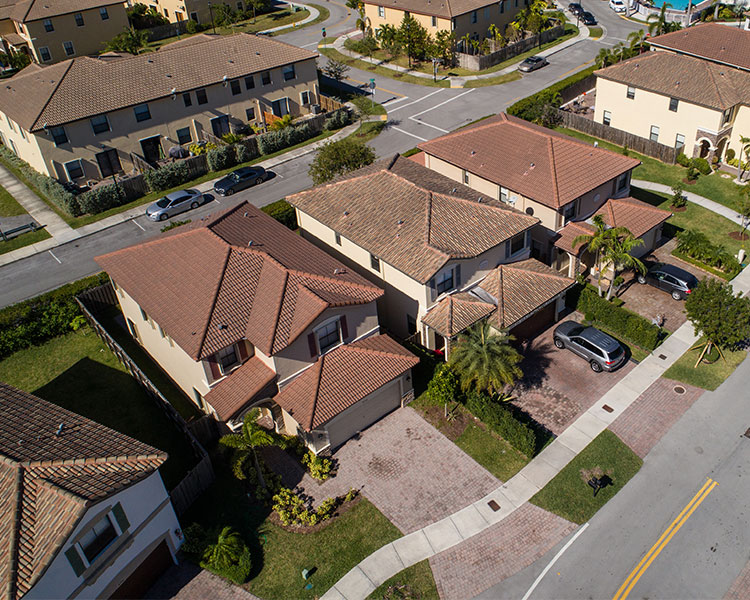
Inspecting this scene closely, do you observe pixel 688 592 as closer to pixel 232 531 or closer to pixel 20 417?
pixel 232 531

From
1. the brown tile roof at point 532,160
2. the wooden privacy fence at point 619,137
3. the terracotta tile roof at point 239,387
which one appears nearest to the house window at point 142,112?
the brown tile roof at point 532,160

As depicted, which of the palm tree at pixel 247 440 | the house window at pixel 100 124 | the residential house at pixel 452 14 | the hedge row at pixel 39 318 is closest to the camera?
the palm tree at pixel 247 440

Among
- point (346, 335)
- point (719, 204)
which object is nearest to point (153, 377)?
point (346, 335)

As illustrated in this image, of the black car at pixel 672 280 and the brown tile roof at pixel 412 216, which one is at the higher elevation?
the brown tile roof at pixel 412 216

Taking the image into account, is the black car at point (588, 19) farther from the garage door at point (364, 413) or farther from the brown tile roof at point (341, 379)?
the garage door at point (364, 413)

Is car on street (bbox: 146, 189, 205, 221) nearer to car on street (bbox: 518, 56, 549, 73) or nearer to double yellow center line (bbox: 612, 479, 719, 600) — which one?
double yellow center line (bbox: 612, 479, 719, 600)

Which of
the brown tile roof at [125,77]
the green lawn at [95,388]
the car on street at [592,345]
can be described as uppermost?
the brown tile roof at [125,77]

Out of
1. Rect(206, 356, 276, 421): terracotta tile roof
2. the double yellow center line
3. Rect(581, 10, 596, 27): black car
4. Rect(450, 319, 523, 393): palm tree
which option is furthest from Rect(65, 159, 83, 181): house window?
Rect(581, 10, 596, 27): black car
